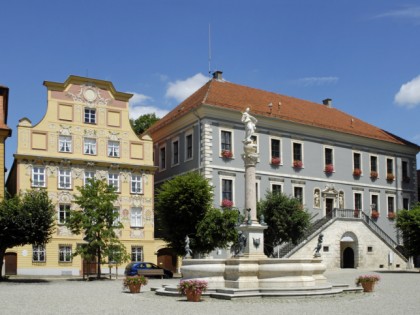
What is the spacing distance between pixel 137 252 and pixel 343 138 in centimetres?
1882

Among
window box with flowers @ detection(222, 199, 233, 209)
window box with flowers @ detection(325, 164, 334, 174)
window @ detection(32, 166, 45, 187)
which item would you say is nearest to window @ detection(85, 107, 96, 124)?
window @ detection(32, 166, 45, 187)

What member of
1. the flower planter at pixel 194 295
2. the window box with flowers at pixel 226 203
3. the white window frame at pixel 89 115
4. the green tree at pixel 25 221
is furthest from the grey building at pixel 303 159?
the flower planter at pixel 194 295

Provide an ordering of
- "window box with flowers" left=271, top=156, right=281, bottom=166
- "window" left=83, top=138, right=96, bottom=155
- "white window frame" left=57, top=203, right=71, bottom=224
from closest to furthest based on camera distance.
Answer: "white window frame" left=57, top=203, right=71, bottom=224 → "window" left=83, top=138, right=96, bottom=155 → "window box with flowers" left=271, top=156, right=281, bottom=166

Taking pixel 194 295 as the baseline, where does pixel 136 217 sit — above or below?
above

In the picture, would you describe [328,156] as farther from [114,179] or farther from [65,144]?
[65,144]

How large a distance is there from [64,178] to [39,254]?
5036 millimetres

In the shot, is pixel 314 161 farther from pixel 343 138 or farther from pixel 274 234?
pixel 274 234

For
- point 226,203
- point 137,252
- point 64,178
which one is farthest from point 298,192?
point 64,178

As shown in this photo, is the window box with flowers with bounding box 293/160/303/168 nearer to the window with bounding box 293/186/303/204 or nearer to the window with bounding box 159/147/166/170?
the window with bounding box 293/186/303/204

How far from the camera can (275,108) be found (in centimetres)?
4669

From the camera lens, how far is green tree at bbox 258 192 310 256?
3934 centimetres

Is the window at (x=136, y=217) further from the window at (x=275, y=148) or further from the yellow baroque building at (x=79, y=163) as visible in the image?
the window at (x=275, y=148)

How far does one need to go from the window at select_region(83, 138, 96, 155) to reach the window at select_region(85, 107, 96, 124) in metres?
1.22

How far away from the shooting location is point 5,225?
3128 centimetres
